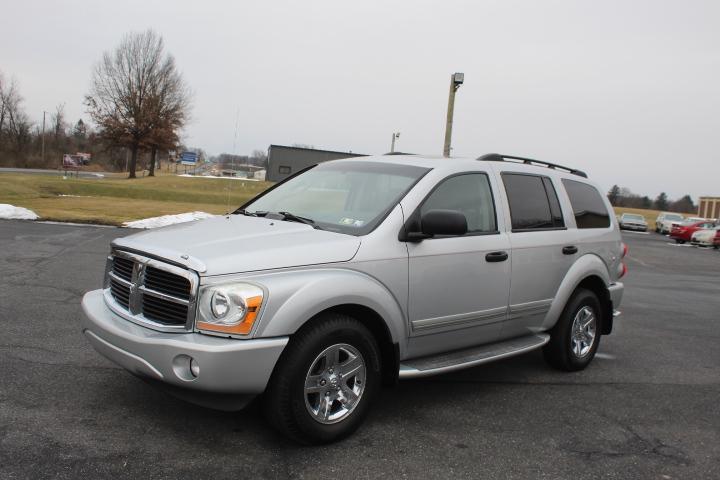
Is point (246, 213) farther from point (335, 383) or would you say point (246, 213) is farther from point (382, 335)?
point (335, 383)

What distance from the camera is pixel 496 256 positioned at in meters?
4.59

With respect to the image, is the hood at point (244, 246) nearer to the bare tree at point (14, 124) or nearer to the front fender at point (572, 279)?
the front fender at point (572, 279)

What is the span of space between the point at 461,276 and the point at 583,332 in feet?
6.68

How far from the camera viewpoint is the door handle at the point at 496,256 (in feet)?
14.9

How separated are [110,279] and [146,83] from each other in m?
60.8

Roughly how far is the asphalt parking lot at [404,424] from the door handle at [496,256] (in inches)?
43.6

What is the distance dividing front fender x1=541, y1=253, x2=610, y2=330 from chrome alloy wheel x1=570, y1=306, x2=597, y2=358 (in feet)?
1.04

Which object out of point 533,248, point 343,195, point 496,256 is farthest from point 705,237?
point 343,195

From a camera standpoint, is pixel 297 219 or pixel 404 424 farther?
pixel 297 219

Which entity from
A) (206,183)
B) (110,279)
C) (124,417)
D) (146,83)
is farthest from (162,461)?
(146,83)

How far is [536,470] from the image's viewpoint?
3.49m

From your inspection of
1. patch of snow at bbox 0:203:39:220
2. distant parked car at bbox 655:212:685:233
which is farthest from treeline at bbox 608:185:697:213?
patch of snow at bbox 0:203:39:220

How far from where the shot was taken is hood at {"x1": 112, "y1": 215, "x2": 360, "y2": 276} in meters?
3.37

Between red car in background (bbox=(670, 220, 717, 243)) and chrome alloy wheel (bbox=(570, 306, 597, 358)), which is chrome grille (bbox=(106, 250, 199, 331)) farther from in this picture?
red car in background (bbox=(670, 220, 717, 243))
